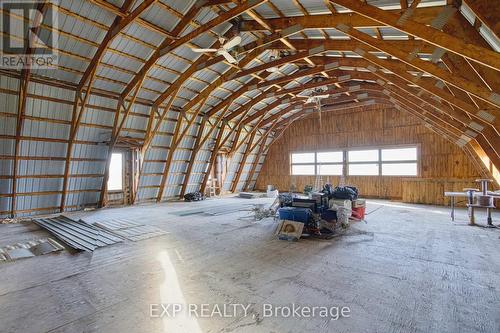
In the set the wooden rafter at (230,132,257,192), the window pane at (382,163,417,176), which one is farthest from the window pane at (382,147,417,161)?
the wooden rafter at (230,132,257,192)

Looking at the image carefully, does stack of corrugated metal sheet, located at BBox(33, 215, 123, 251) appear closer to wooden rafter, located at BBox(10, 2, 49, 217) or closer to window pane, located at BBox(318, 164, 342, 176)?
wooden rafter, located at BBox(10, 2, 49, 217)

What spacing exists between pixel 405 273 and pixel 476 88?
3.24 m

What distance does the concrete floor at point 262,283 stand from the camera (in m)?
2.95

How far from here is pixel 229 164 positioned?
17594mm

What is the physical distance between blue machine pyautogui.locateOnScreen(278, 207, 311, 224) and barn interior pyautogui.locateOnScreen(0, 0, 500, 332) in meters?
0.06

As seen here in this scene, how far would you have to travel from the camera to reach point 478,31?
3.88 metres

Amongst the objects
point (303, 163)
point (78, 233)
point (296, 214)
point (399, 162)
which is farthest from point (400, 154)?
point (78, 233)

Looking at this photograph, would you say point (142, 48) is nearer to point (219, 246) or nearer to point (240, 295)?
point (219, 246)

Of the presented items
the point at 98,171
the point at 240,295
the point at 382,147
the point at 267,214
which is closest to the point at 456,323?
the point at 240,295

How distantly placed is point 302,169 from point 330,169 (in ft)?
7.08

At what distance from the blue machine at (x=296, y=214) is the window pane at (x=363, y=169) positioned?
36.4ft

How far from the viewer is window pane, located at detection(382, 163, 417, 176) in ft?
48.6

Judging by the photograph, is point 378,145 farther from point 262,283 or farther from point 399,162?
point 262,283

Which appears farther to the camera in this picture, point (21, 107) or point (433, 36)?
point (21, 107)
